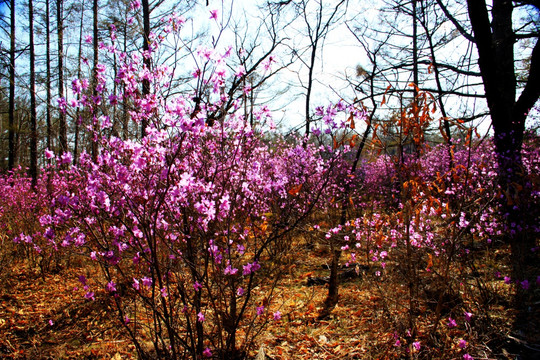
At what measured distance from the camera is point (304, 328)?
343cm

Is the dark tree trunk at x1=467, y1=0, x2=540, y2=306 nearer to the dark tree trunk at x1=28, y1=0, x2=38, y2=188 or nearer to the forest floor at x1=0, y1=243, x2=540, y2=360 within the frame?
the forest floor at x1=0, y1=243, x2=540, y2=360

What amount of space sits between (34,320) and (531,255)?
6.38 metres

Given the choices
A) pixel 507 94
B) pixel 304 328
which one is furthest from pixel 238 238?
pixel 507 94


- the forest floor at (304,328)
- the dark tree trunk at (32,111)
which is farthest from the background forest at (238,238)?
the dark tree trunk at (32,111)

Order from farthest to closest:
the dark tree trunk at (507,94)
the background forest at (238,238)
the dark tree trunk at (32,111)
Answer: the dark tree trunk at (32,111) < the dark tree trunk at (507,94) < the background forest at (238,238)

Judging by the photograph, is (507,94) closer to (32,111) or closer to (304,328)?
(304,328)

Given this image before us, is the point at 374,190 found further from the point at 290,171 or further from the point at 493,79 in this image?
the point at 493,79

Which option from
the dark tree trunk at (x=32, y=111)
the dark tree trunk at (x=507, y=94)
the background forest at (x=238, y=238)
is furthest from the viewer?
the dark tree trunk at (x=32, y=111)

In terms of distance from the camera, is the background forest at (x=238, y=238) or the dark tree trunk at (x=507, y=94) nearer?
the background forest at (x=238, y=238)

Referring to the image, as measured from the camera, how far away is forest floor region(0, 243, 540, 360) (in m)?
2.62

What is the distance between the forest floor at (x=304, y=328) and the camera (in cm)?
262

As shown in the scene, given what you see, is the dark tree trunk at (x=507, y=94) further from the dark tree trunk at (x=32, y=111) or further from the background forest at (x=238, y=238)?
the dark tree trunk at (x=32, y=111)

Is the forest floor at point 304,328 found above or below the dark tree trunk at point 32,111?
below

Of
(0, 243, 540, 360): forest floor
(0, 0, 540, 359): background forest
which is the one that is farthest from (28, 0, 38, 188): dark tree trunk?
(0, 243, 540, 360): forest floor
